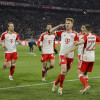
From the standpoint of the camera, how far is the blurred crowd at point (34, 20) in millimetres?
48994

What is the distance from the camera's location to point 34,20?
179ft

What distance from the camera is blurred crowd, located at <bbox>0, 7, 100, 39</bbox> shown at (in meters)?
49.0

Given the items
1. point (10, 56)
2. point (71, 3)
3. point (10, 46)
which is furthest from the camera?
point (71, 3)

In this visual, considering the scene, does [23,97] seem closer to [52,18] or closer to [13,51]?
[13,51]

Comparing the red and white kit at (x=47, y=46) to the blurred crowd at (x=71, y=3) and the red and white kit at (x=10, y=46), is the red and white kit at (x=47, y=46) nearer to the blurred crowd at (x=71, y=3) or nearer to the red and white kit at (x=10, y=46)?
the red and white kit at (x=10, y=46)

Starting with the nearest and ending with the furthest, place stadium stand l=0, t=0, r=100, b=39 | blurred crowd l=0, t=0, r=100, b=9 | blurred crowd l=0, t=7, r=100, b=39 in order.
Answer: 1. blurred crowd l=0, t=7, r=100, b=39
2. stadium stand l=0, t=0, r=100, b=39
3. blurred crowd l=0, t=0, r=100, b=9

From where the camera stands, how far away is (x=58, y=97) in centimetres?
745

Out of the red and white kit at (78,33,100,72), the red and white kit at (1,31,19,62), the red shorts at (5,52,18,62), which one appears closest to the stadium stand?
the red and white kit at (1,31,19,62)

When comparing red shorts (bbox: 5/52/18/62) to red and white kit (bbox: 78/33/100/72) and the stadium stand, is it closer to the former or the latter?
red and white kit (bbox: 78/33/100/72)

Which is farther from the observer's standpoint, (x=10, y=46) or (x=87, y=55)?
(x=10, y=46)

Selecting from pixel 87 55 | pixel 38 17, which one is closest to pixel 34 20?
pixel 38 17

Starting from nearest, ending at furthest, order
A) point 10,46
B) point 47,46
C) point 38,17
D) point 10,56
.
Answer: point 10,56 < point 10,46 < point 47,46 < point 38,17

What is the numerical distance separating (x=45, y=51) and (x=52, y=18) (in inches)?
1951

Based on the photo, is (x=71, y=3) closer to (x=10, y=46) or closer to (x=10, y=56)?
(x=10, y=46)
